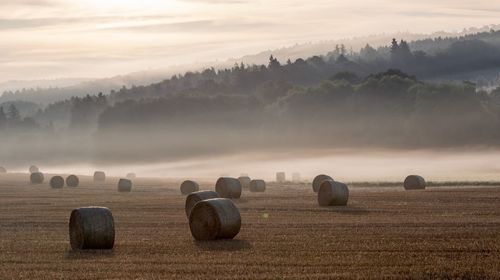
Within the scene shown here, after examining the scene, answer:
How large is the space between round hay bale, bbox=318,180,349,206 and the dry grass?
2.36ft

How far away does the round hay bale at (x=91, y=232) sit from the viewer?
27.6 metres

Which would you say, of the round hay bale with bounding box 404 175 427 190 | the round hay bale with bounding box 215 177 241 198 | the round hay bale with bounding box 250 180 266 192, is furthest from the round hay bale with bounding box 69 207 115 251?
the round hay bale with bounding box 250 180 266 192

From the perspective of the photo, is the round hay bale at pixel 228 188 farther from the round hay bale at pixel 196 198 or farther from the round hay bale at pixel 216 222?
the round hay bale at pixel 216 222

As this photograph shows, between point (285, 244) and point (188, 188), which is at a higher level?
point (188, 188)

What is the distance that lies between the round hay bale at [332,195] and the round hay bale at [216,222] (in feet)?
47.6

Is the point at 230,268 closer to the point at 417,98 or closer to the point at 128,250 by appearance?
the point at 128,250

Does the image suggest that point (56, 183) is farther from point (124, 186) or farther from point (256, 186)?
point (256, 186)

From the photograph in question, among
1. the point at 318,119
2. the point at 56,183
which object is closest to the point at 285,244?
the point at 56,183

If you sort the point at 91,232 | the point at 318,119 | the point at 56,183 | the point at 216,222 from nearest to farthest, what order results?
the point at 91,232 < the point at 216,222 < the point at 56,183 < the point at 318,119

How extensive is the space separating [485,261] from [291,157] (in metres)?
109

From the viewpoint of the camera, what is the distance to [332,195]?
4331 cm

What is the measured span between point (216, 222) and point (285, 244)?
2743 mm

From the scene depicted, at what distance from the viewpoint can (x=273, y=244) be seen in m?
27.5

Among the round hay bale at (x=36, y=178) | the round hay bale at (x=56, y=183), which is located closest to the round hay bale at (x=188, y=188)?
the round hay bale at (x=56, y=183)
